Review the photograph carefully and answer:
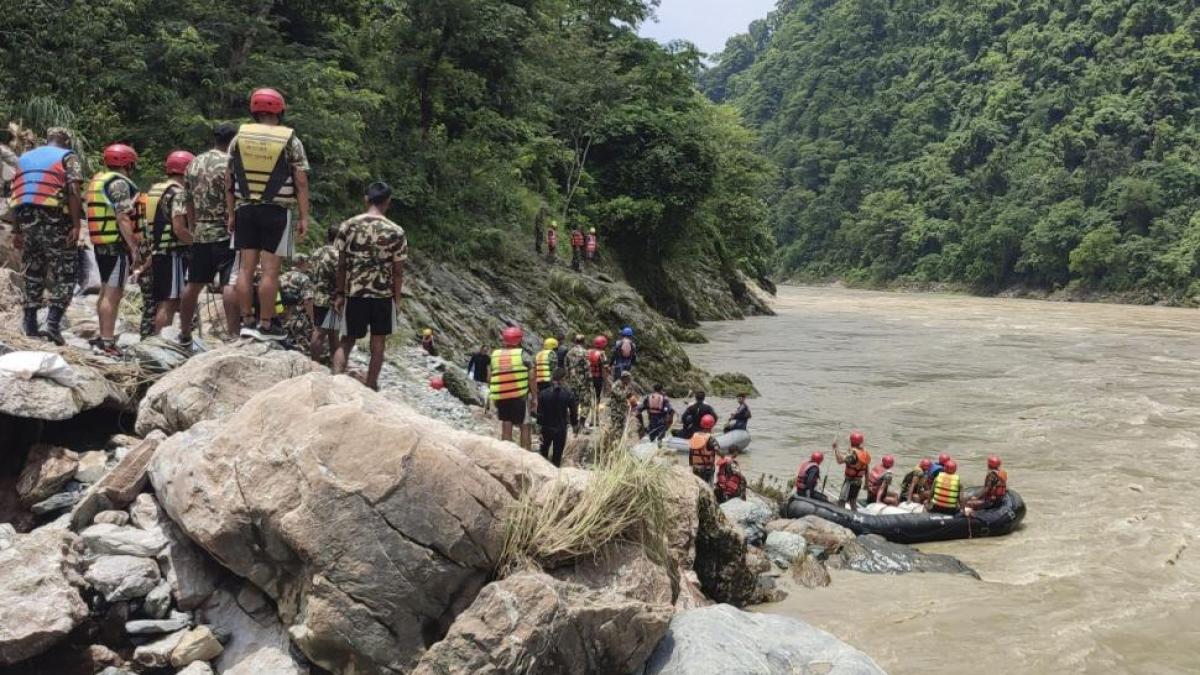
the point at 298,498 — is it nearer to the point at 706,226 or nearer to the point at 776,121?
the point at 706,226

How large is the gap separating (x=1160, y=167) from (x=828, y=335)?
155ft

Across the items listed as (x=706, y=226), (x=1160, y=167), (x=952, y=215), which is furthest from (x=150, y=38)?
(x=952, y=215)

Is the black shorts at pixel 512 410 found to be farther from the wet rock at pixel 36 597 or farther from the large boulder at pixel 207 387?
the wet rock at pixel 36 597

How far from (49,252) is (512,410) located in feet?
13.8

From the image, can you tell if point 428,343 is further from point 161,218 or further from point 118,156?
point 118,156

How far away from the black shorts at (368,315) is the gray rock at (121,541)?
2215 millimetres

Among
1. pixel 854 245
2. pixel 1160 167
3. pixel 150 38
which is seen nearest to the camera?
pixel 150 38

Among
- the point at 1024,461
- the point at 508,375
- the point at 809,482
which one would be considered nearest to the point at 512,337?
the point at 508,375

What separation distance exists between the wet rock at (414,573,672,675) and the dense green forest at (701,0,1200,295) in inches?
2581

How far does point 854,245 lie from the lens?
93.8 m

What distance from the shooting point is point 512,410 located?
884 cm

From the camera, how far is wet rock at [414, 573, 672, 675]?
3896mm

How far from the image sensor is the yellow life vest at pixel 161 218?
266 inches

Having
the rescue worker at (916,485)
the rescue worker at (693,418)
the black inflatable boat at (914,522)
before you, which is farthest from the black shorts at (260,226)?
the rescue worker at (916,485)
